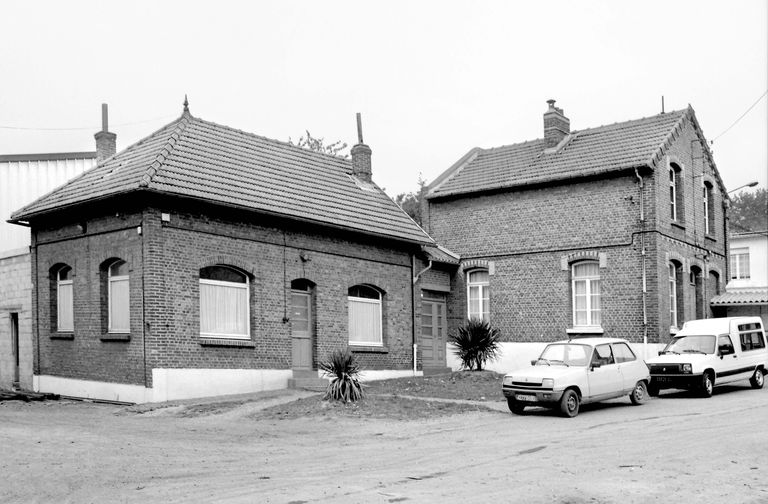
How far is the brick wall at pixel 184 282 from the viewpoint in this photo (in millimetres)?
18469

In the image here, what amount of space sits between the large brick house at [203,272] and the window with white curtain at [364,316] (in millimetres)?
43

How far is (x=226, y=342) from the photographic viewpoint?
1969 centimetres

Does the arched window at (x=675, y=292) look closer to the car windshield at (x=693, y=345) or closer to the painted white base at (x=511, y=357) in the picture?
the painted white base at (x=511, y=357)

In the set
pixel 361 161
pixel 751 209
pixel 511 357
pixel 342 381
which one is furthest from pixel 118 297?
pixel 751 209

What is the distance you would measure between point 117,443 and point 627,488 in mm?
7671

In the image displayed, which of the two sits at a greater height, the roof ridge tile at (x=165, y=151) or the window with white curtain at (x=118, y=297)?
the roof ridge tile at (x=165, y=151)

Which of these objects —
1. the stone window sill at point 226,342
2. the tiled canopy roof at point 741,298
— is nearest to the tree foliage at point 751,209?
the tiled canopy roof at point 741,298

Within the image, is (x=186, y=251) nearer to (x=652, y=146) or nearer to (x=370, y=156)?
(x=370, y=156)

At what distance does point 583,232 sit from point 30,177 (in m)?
17.7

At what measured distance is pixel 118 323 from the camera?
64.1 feet

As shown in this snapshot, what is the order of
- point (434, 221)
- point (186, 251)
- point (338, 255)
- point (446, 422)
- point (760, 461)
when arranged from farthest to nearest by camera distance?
point (434, 221), point (338, 255), point (186, 251), point (446, 422), point (760, 461)

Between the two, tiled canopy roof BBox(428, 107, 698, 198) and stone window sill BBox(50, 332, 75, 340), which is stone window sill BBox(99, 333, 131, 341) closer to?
stone window sill BBox(50, 332, 75, 340)

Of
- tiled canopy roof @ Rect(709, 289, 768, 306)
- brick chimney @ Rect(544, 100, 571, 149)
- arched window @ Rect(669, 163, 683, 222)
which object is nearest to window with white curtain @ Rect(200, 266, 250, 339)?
brick chimney @ Rect(544, 100, 571, 149)

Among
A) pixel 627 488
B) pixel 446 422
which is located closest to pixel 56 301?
pixel 446 422
